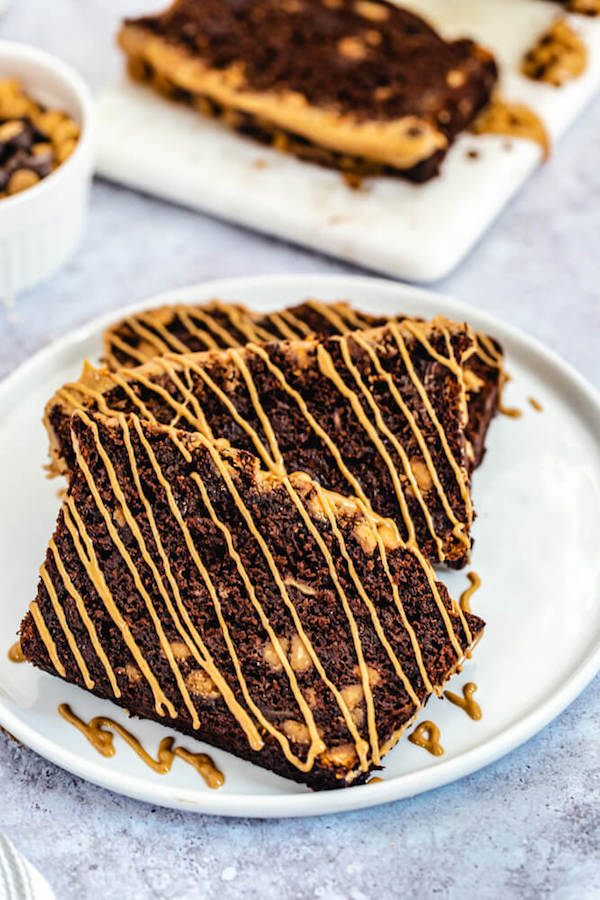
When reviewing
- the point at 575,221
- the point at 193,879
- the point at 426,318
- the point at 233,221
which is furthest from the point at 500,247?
the point at 193,879

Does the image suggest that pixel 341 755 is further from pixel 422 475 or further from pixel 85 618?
pixel 422 475

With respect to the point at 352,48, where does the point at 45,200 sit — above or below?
below

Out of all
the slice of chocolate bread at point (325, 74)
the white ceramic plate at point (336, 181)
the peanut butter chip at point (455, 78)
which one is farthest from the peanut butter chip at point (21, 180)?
the peanut butter chip at point (455, 78)

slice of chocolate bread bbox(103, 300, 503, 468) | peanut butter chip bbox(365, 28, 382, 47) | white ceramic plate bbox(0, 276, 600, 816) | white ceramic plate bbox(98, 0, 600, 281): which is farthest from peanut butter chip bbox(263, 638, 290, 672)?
peanut butter chip bbox(365, 28, 382, 47)

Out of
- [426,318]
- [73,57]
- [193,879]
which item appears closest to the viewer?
[193,879]

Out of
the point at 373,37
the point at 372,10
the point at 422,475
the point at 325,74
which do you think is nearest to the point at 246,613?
the point at 422,475

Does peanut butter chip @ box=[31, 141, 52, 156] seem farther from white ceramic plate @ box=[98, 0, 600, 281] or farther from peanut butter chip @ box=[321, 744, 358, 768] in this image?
peanut butter chip @ box=[321, 744, 358, 768]

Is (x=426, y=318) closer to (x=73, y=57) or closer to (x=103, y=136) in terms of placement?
(x=103, y=136)
